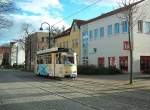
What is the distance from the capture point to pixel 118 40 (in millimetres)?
49281

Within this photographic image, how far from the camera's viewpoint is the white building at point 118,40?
4716 cm

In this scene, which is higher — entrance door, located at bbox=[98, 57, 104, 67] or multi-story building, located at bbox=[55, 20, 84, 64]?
multi-story building, located at bbox=[55, 20, 84, 64]

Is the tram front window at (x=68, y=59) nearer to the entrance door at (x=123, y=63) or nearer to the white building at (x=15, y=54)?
the entrance door at (x=123, y=63)

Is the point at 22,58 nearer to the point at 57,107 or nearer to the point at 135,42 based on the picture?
the point at 135,42

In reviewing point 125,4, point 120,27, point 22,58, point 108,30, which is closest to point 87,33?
point 108,30

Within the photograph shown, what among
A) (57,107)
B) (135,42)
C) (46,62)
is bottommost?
(57,107)

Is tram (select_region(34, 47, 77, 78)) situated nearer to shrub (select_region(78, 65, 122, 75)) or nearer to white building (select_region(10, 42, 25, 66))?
shrub (select_region(78, 65, 122, 75))

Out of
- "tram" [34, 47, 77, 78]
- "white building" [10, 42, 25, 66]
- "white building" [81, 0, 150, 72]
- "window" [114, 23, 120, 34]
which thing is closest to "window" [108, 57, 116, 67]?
"white building" [81, 0, 150, 72]

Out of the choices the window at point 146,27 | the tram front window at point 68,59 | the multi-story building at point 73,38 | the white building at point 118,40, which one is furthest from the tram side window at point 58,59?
the multi-story building at point 73,38

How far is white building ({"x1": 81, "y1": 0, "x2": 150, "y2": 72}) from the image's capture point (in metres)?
47.2

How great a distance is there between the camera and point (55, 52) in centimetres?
3606

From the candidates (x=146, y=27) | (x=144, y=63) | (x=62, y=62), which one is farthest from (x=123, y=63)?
(x=62, y=62)

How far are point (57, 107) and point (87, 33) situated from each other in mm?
47659

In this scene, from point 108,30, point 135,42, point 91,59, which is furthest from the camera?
point 91,59
